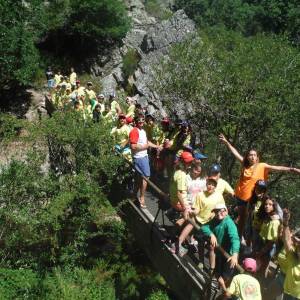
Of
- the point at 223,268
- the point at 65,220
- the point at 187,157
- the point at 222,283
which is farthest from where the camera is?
the point at 65,220

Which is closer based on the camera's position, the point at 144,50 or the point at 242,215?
the point at 242,215

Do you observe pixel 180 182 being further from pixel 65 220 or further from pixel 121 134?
pixel 65 220

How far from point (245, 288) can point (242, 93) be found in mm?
9430

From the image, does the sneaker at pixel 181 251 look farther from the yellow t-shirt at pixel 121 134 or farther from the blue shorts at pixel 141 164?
the yellow t-shirt at pixel 121 134

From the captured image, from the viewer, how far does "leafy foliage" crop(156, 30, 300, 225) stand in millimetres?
14852

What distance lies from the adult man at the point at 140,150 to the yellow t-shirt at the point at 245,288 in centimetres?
494

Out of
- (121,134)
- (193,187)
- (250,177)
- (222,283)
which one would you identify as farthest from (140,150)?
(222,283)

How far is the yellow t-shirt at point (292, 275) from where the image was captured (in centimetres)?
715

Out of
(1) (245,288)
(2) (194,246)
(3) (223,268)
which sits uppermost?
(1) (245,288)

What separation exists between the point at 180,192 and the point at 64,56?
83.6 ft

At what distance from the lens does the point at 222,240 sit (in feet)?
26.6

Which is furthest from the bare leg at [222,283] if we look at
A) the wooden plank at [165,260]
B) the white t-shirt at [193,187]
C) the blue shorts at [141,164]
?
the blue shorts at [141,164]

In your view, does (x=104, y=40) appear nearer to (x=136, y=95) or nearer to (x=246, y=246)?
(x=136, y=95)

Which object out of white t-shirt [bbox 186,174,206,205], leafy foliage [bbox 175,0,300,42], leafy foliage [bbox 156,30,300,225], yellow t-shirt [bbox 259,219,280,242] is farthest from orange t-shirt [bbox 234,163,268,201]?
leafy foliage [bbox 175,0,300,42]
